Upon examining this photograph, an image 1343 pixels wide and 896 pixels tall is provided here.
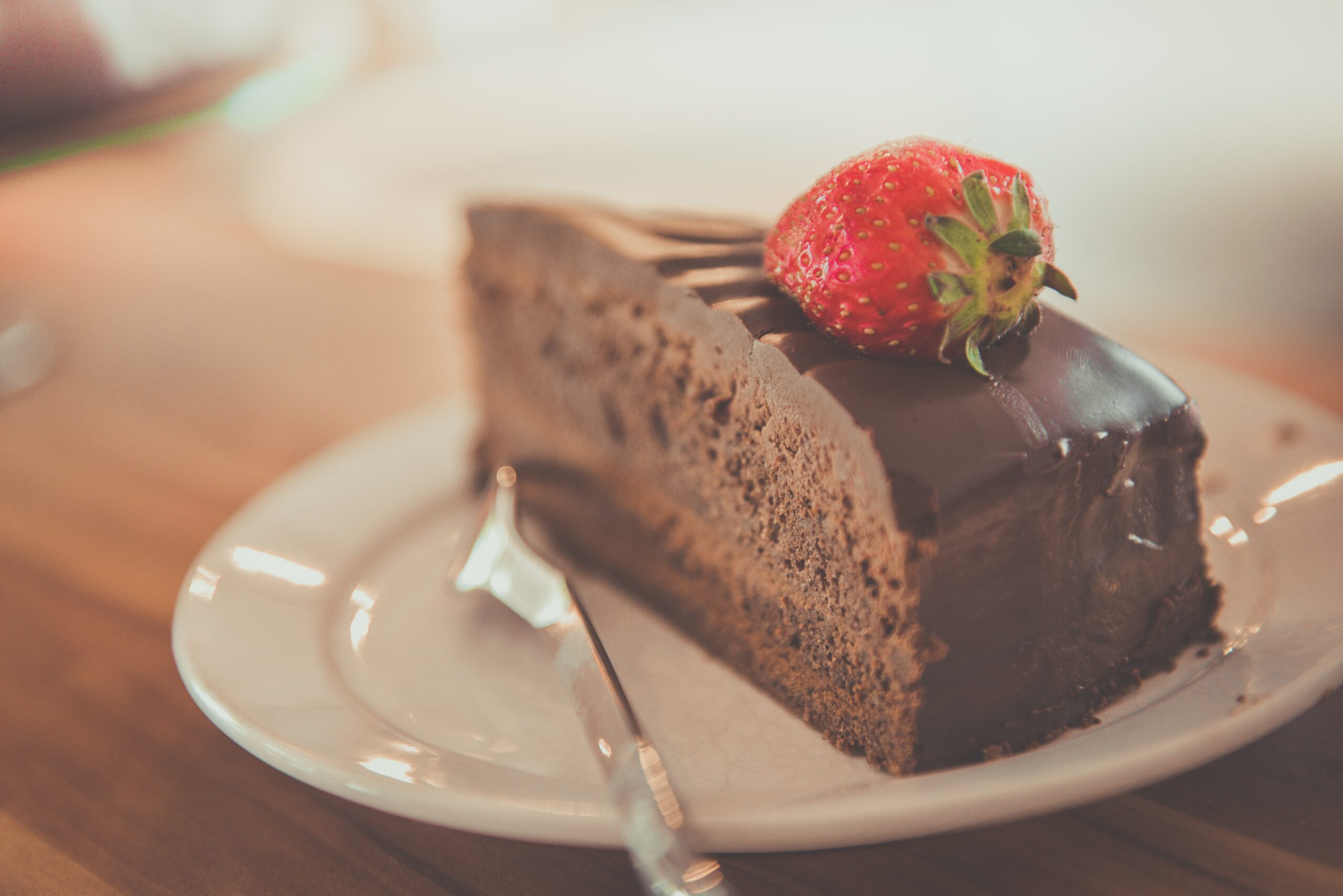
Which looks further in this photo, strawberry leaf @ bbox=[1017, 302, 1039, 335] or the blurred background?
the blurred background

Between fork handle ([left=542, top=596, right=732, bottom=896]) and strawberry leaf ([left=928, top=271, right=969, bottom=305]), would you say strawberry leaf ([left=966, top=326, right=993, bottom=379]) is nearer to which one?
strawberry leaf ([left=928, top=271, right=969, bottom=305])

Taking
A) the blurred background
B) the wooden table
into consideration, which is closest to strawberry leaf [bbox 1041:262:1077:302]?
the blurred background

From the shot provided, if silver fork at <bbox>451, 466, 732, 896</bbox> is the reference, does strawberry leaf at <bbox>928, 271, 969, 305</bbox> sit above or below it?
above

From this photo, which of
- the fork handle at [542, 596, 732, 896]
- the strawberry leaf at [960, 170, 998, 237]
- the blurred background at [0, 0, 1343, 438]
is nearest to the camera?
the fork handle at [542, 596, 732, 896]

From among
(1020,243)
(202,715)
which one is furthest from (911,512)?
(202,715)

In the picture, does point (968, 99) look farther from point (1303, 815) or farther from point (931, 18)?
point (1303, 815)

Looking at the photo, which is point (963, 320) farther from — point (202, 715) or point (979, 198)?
point (202, 715)

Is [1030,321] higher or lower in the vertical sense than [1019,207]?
lower
